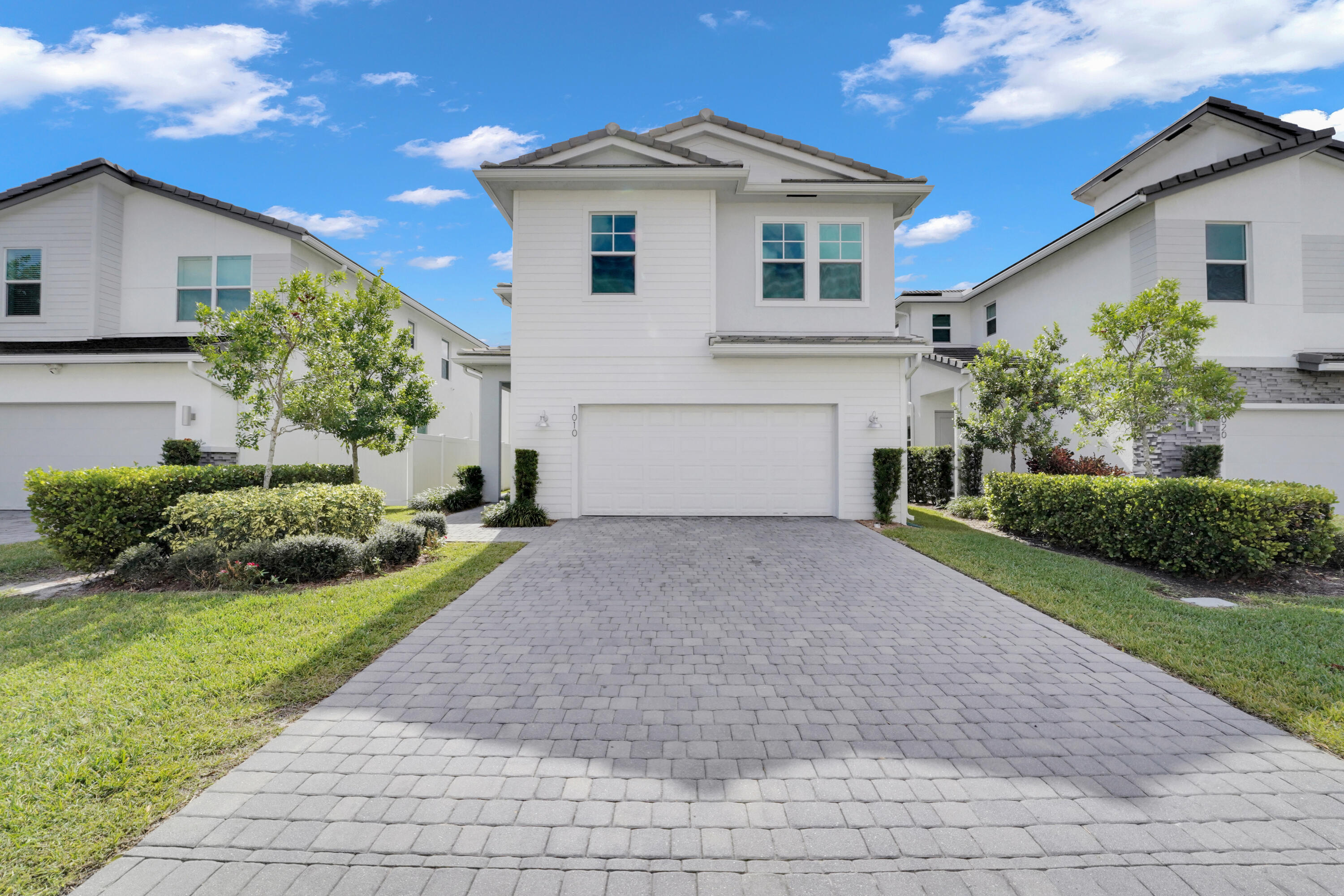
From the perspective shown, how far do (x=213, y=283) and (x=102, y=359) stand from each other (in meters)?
2.66

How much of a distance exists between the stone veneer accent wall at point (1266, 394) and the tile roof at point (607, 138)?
33.1ft

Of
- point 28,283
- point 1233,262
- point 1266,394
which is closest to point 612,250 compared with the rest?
point 1233,262

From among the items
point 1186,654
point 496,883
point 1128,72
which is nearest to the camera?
point 496,883

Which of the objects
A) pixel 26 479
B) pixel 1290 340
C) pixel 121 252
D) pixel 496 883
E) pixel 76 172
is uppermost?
pixel 76 172

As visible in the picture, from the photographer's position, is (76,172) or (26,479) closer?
(26,479)

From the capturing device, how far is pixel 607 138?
1186cm

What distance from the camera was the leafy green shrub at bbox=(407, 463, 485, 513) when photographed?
13.8 m

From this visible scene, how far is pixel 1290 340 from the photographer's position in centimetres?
1208

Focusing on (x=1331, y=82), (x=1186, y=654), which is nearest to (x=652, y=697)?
(x=1186, y=654)

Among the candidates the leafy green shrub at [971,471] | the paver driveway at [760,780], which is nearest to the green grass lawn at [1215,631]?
the paver driveway at [760,780]

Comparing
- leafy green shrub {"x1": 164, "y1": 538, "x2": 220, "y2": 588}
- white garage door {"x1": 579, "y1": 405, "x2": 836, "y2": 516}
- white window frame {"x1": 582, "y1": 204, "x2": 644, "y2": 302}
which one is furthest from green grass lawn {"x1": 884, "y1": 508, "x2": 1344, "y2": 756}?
leafy green shrub {"x1": 164, "y1": 538, "x2": 220, "y2": 588}

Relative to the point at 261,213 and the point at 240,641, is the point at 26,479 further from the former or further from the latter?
the point at 261,213

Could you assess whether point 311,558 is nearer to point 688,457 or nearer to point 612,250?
point 688,457

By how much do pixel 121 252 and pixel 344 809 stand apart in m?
16.8
